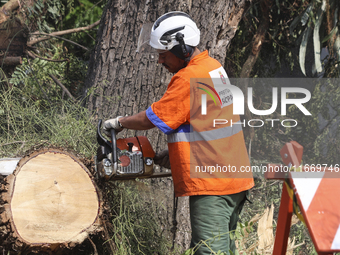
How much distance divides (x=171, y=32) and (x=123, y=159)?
859 millimetres

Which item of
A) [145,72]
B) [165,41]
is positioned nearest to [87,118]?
[145,72]

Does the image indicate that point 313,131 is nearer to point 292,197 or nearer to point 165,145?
point 165,145

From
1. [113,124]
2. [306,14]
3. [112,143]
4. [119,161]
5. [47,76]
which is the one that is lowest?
[119,161]

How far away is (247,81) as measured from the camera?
5.63 metres

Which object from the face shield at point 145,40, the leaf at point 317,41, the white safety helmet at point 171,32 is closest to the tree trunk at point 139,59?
the face shield at point 145,40

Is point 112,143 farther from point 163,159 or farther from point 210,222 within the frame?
point 210,222

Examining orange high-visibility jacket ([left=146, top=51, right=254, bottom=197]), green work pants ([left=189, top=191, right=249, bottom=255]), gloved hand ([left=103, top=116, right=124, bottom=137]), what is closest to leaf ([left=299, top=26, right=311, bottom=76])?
orange high-visibility jacket ([left=146, top=51, right=254, bottom=197])

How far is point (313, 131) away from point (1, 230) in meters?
4.90

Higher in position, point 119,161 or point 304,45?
point 304,45

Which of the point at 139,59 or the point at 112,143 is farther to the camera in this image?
the point at 139,59

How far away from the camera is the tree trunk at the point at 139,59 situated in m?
3.33

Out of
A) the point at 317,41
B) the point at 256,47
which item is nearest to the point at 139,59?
the point at 256,47

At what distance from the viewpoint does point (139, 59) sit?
341 cm

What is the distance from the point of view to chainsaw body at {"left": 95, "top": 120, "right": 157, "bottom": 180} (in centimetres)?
244
